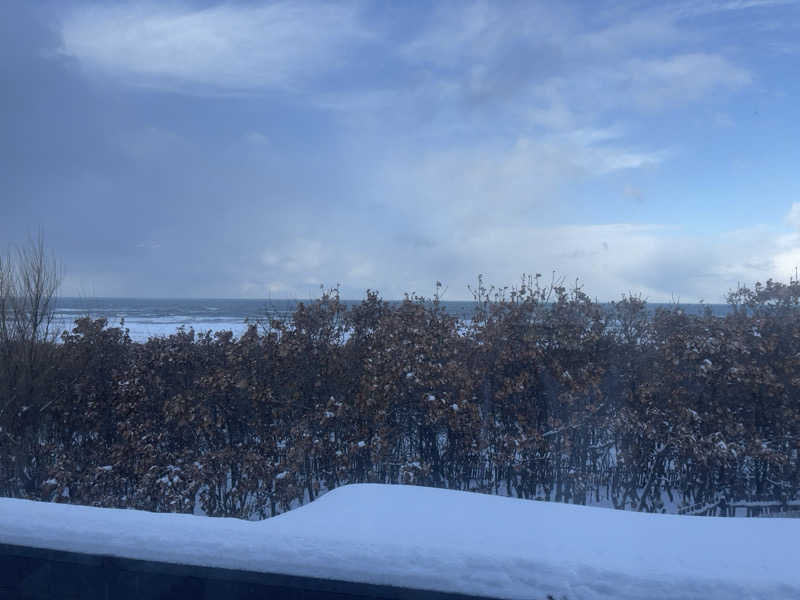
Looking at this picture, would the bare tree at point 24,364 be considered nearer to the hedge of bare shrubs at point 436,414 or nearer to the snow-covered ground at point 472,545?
the hedge of bare shrubs at point 436,414

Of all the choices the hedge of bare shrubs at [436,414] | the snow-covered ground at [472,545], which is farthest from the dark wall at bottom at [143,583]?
the hedge of bare shrubs at [436,414]

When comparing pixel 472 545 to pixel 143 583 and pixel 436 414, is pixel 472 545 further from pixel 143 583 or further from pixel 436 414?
pixel 436 414

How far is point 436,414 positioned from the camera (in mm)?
5633

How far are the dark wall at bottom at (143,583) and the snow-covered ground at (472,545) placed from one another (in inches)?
1.6

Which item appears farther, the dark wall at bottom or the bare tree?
the bare tree

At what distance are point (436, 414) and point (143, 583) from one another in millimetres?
3464

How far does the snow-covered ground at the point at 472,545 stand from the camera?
2.14 meters

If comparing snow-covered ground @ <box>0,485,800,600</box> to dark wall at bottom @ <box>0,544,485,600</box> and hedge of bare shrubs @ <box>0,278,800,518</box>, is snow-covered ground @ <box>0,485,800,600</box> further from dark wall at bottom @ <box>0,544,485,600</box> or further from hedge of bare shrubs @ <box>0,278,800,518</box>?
hedge of bare shrubs @ <box>0,278,800,518</box>

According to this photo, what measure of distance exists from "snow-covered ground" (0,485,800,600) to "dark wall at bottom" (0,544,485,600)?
0.13 feet

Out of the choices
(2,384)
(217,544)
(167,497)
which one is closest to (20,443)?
(2,384)

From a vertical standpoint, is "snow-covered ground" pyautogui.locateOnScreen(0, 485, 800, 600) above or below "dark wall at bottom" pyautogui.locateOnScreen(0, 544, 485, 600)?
above

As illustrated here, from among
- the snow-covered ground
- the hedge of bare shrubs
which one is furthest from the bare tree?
the snow-covered ground

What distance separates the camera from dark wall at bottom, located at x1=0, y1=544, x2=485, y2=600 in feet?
7.69

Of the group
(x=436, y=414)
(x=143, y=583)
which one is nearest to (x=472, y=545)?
(x=143, y=583)
